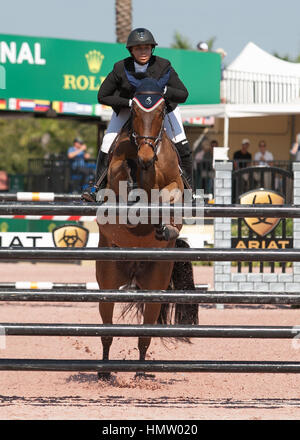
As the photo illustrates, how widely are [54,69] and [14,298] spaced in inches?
627

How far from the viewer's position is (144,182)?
21.4 ft

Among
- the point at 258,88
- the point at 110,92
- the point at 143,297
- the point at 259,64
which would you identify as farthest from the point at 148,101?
the point at 259,64

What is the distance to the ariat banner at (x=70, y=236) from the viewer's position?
39.3 feet

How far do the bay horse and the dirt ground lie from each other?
490 millimetres

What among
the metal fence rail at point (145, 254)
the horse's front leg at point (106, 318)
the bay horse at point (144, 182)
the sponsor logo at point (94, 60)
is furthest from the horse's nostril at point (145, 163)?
the sponsor logo at point (94, 60)

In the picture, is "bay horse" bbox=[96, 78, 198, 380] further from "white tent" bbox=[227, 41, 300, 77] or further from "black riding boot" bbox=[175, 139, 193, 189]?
"white tent" bbox=[227, 41, 300, 77]

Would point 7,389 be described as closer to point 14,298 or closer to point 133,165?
point 14,298

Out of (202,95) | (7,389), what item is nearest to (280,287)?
(7,389)

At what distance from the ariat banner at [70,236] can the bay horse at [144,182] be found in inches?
197

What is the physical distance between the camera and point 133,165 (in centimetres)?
668

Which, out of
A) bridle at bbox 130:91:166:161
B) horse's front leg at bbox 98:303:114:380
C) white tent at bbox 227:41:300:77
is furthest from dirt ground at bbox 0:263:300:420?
white tent at bbox 227:41:300:77

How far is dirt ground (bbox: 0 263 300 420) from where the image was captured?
4930mm

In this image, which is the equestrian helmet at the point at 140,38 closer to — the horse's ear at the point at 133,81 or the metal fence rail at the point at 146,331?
the horse's ear at the point at 133,81
